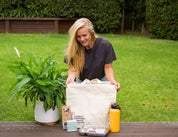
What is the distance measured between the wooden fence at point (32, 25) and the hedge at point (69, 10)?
189 mm

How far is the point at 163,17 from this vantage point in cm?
846

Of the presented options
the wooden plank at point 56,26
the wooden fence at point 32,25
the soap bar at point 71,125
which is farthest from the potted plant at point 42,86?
the wooden fence at point 32,25

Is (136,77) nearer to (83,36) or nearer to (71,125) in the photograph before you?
(83,36)

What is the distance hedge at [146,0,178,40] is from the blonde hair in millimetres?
6263

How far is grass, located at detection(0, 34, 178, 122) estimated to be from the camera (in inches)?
133

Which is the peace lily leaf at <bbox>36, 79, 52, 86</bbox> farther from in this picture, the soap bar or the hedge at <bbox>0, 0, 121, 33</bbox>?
the hedge at <bbox>0, 0, 121, 33</bbox>

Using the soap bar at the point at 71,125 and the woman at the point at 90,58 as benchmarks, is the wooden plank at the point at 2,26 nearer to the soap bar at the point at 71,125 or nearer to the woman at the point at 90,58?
the woman at the point at 90,58

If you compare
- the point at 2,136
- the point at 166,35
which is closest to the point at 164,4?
the point at 166,35

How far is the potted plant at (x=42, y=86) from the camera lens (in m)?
2.25

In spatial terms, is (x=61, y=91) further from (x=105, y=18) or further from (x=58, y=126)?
(x=105, y=18)

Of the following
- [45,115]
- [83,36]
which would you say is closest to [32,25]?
[83,36]

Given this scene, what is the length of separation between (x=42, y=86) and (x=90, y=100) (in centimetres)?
42

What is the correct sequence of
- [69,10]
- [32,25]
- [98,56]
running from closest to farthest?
[98,56] < [69,10] < [32,25]

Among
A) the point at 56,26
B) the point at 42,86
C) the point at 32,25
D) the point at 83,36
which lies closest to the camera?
the point at 42,86
